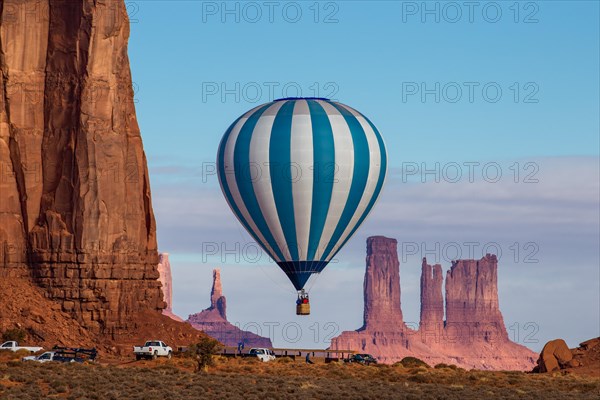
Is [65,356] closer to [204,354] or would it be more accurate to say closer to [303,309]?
[204,354]

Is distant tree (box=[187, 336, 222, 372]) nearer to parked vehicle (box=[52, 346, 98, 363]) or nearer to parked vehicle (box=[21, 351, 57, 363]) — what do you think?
parked vehicle (box=[52, 346, 98, 363])

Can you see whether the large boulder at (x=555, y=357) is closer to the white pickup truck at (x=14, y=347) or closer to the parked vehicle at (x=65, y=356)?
the parked vehicle at (x=65, y=356)

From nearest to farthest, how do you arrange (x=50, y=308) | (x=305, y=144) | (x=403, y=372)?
(x=403, y=372) < (x=305, y=144) < (x=50, y=308)

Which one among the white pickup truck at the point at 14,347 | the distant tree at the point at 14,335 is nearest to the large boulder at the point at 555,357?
the white pickup truck at the point at 14,347

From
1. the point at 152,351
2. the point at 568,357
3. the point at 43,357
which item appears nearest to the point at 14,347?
the point at 43,357

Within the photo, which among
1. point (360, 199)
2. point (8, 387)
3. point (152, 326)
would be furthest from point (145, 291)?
point (8, 387)

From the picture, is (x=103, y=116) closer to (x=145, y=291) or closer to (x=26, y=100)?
(x=26, y=100)

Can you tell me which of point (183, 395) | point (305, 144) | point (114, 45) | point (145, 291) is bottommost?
point (183, 395)
